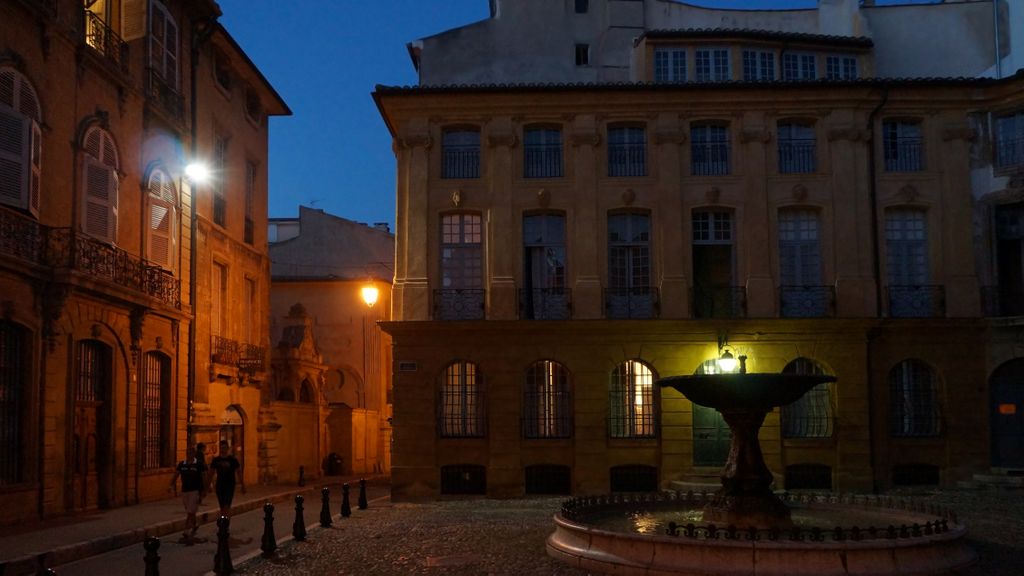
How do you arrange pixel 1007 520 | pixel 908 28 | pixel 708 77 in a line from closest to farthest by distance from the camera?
pixel 1007 520 → pixel 708 77 → pixel 908 28

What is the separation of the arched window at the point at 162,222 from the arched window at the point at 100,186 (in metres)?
1.82

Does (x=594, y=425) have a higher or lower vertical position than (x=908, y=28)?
lower

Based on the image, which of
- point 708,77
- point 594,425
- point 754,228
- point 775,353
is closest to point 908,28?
point 708,77

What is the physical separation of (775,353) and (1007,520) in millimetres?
7440

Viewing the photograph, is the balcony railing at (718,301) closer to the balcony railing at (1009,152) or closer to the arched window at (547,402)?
the arched window at (547,402)

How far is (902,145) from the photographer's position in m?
26.0

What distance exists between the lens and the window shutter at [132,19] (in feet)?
75.9

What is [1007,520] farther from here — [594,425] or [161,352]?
[161,352]

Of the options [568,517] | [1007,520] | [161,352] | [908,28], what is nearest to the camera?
[568,517]

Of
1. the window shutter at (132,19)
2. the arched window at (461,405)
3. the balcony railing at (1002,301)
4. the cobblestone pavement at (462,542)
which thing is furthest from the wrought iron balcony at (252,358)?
the balcony railing at (1002,301)

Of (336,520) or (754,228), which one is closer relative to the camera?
(336,520)

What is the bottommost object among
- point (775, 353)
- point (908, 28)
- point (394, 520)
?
point (394, 520)

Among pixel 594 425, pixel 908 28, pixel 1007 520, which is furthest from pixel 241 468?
pixel 908 28

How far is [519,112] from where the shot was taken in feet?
84.2
